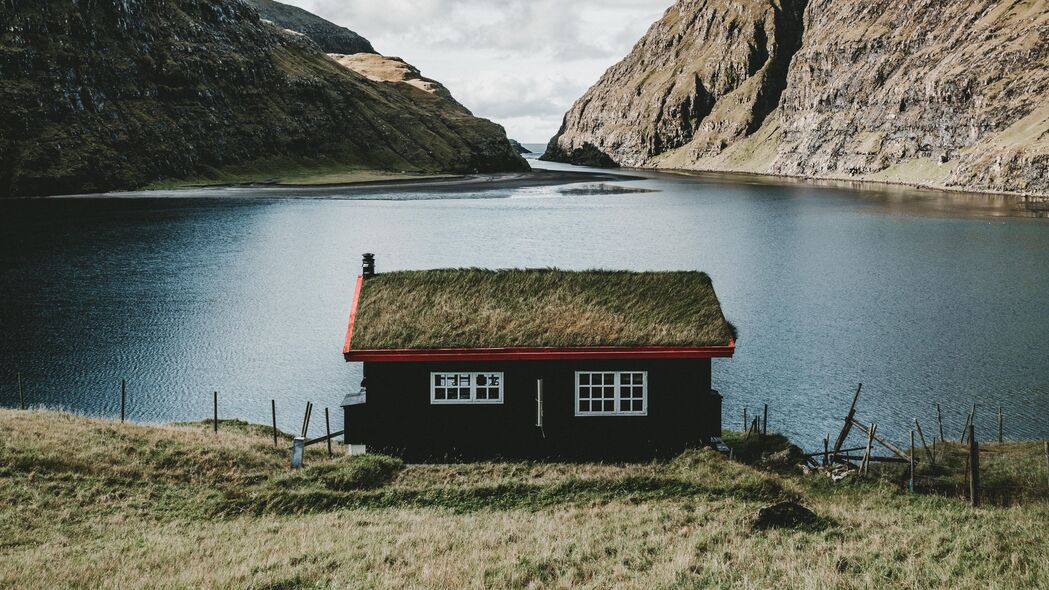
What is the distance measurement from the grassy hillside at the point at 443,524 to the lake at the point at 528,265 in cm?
1277

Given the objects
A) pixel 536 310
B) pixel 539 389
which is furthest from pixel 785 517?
pixel 536 310

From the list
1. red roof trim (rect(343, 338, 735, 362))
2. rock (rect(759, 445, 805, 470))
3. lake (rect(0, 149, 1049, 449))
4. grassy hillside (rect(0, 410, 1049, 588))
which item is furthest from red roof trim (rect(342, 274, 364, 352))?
rock (rect(759, 445, 805, 470))

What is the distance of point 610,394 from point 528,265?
55.1 metres

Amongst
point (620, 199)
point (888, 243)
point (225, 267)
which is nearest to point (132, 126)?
point (620, 199)

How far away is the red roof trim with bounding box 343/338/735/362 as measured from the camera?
26.8 m

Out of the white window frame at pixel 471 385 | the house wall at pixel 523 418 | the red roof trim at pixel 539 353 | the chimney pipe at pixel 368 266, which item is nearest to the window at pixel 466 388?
the white window frame at pixel 471 385

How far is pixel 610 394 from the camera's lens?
27.8 meters

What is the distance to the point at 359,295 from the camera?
95.7 feet

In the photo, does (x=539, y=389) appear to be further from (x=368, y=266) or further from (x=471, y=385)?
(x=368, y=266)

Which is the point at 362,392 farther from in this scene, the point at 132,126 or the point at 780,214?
the point at 132,126

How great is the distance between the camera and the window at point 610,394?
2756cm

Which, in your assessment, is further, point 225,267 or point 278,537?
point 225,267

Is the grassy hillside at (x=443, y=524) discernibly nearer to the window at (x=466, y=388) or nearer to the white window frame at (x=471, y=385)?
the white window frame at (x=471, y=385)

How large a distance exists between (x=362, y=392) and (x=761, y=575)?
16.9 metres
